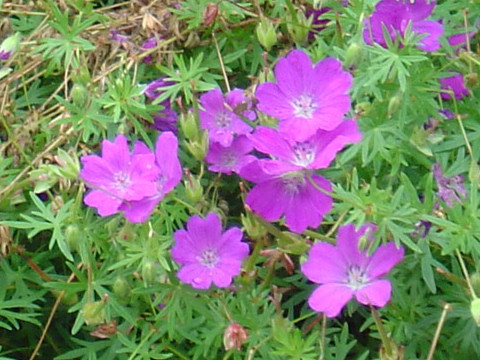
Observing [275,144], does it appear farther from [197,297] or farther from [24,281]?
[24,281]

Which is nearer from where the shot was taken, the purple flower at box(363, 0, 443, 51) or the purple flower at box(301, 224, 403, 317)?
the purple flower at box(301, 224, 403, 317)

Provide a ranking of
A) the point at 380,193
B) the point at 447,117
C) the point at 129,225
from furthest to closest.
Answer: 1. the point at 447,117
2. the point at 129,225
3. the point at 380,193

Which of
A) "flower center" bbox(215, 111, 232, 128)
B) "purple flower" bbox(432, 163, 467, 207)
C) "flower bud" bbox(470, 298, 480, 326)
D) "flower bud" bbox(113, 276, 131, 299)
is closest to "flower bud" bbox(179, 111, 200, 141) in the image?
"flower center" bbox(215, 111, 232, 128)

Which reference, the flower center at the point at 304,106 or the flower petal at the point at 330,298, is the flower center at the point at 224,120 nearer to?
the flower center at the point at 304,106

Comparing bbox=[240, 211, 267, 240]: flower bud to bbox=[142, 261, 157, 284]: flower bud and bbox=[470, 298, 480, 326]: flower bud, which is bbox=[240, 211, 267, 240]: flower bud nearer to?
bbox=[142, 261, 157, 284]: flower bud

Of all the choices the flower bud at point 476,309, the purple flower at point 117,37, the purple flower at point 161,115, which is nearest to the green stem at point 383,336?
the flower bud at point 476,309

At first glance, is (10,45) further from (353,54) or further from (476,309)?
(476,309)

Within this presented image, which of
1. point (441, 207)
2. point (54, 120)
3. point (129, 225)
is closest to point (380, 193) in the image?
point (441, 207)
